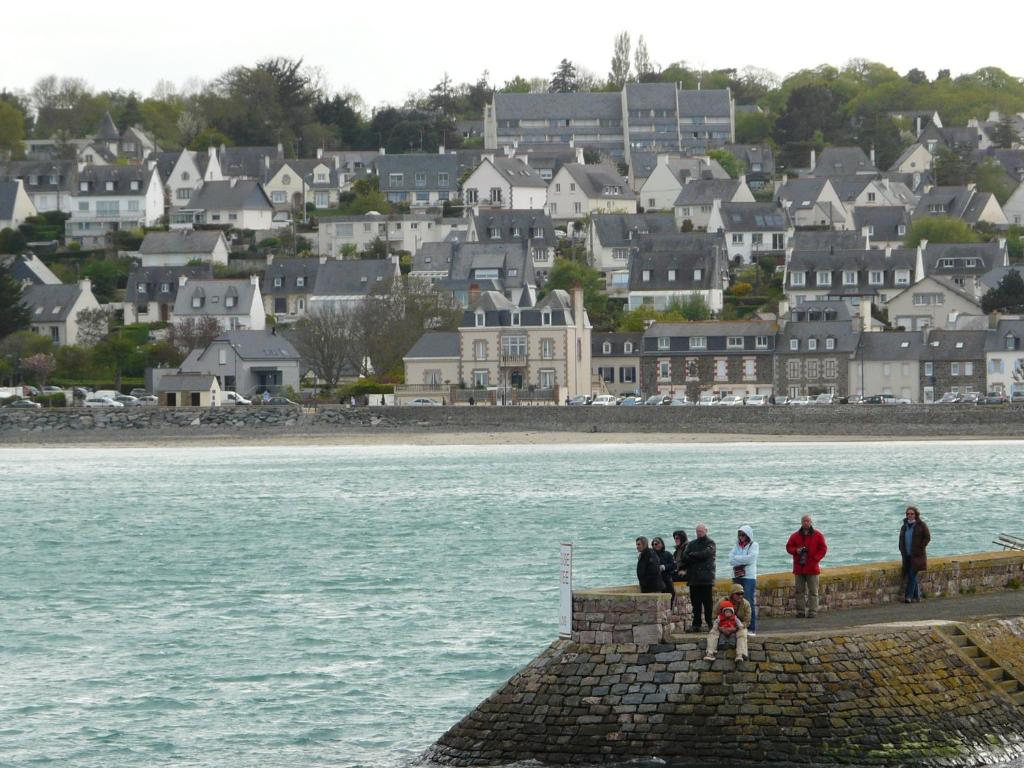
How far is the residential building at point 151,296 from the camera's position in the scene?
374 feet

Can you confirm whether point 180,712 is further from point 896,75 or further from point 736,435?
point 896,75

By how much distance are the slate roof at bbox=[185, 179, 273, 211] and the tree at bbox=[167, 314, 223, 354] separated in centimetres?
2717

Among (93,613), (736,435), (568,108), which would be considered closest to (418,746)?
(93,613)

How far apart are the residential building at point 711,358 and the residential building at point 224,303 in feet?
76.4

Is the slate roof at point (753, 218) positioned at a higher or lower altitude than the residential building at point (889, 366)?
higher

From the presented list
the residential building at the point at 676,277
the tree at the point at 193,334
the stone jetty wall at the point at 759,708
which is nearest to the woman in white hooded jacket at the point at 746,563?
the stone jetty wall at the point at 759,708

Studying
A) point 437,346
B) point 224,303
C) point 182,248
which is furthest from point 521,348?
point 182,248

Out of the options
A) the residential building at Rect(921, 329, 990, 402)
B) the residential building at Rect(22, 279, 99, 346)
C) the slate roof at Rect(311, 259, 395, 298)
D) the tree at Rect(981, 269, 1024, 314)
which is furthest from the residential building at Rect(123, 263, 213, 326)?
the tree at Rect(981, 269, 1024, 314)

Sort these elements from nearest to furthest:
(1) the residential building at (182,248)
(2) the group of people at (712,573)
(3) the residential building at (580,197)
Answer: (2) the group of people at (712,573) → (1) the residential building at (182,248) → (3) the residential building at (580,197)

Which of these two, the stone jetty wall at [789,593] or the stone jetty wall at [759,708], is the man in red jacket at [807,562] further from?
the stone jetty wall at [759,708]

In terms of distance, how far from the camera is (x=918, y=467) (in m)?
67.8

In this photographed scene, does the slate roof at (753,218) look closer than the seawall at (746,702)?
No

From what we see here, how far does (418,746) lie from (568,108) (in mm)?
144813

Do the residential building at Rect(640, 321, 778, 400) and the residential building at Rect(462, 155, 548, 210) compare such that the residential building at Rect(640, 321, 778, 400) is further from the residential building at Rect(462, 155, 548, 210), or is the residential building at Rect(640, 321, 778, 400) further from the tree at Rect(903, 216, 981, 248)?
the residential building at Rect(462, 155, 548, 210)
